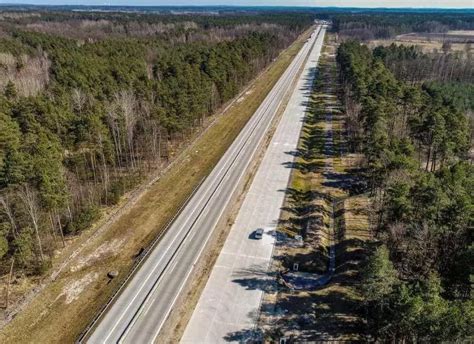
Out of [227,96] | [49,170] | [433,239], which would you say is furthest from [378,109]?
[49,170]

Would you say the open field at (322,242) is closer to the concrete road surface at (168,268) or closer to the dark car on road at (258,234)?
the dark car on road at (258,234)

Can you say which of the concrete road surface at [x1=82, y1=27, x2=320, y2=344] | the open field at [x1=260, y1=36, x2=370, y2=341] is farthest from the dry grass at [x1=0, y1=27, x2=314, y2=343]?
the open field at [x1=260, y1=36, x2=370, y2=341]

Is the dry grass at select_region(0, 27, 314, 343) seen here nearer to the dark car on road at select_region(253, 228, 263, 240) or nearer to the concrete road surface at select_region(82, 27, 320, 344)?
the concrete road surface at select_region(82, 27, 320, 344)

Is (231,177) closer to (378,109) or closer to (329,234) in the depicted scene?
(329,234)

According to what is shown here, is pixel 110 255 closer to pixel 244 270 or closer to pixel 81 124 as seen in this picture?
pixel 244 270

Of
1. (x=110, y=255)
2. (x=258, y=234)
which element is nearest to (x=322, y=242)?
(x=258, y=234)

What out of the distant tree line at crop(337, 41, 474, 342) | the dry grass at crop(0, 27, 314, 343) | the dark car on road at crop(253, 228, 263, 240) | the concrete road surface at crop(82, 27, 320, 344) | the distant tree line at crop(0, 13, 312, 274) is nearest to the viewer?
the distant tree line at crop(337, 41, 474, 342)
